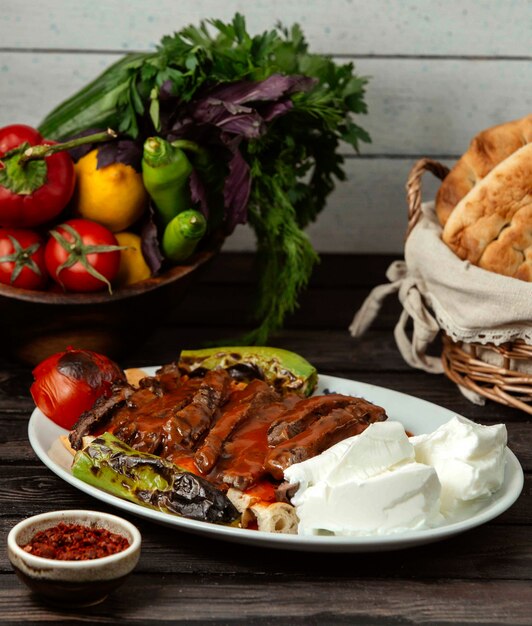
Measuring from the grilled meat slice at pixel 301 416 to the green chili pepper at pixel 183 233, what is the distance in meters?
0.52

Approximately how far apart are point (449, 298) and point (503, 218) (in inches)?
7.0

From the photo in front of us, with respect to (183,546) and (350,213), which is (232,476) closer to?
(183,546)

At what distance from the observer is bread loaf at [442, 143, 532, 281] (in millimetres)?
1691

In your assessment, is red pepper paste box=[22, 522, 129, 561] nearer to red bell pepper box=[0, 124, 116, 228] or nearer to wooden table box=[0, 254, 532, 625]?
wooden table box=[0, 254, 532, 625]

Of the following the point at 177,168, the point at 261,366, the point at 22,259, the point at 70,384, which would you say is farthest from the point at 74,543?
the point at 177,168

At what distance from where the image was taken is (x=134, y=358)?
2062 millimetres

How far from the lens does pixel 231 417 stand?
4.52 feet

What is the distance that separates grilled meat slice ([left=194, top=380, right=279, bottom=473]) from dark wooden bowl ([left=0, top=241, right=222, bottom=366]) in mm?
404

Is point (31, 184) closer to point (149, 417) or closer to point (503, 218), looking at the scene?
point (149, 417)

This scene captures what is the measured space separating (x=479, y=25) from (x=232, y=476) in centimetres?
173

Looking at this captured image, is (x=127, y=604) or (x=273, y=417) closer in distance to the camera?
(x=127, y=604)

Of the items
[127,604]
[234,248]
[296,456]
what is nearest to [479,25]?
[234,248]

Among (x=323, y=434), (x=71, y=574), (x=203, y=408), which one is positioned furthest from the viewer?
(x=203, y=408)

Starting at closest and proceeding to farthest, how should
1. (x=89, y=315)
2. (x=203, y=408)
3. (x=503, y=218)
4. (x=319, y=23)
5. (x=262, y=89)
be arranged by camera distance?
(x=203, y=408) < (x=503, y=218) < (x=89, y=315) < (x=262, y=89) < (x=319, y=23)
